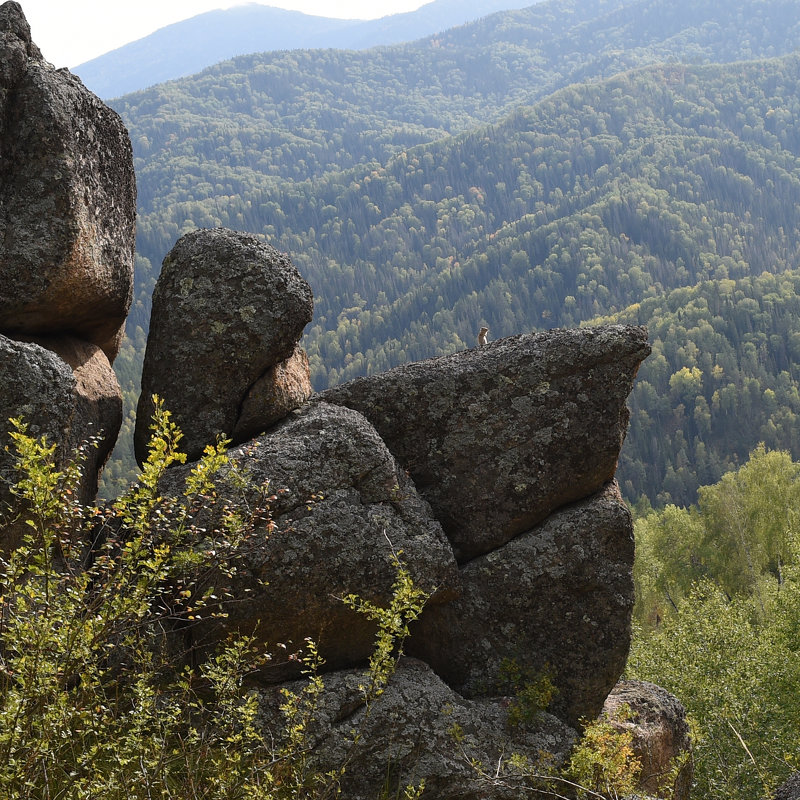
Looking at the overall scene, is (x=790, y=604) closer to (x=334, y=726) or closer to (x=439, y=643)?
(x=439, y=643)

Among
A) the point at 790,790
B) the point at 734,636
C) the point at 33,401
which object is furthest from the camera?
the point at 734,636

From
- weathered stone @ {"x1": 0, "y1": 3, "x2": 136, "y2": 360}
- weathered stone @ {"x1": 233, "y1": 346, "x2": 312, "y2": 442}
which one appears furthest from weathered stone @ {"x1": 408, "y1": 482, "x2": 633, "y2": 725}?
weathered stone @ {"x1": 0, "y1": 3, "x2": 136, "y2": 360}

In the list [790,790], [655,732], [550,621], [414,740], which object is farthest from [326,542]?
[790,790]

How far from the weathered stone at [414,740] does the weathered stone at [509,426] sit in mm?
2852

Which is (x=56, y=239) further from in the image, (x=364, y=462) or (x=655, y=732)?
(x=655, y=732)

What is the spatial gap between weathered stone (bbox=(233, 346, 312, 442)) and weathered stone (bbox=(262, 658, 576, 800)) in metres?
4.49

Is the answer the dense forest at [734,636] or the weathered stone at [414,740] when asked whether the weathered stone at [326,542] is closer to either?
the weathered stone at [414,740]

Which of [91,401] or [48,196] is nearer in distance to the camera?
[48,196]

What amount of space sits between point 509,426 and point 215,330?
5.57 m

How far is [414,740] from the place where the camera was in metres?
13.1

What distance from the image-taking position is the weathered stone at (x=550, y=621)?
14.7 m

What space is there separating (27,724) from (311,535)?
6.71 m

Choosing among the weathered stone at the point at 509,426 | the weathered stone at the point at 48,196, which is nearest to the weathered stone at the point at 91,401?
the weathered stone at the point at 48,196

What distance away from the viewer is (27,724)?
6766 millimetres
